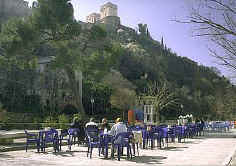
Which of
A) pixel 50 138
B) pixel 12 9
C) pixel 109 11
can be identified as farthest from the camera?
pixel 109 11

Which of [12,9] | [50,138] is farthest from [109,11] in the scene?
[50,138]

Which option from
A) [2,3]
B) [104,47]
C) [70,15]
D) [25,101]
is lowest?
[25,101]

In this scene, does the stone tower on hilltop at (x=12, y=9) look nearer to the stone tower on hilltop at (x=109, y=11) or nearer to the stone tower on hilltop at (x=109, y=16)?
the stone tower on hilltop at (x=109, y=16)

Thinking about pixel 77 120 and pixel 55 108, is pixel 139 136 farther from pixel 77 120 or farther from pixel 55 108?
pixel 55 108

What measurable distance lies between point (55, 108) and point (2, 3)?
127 feet

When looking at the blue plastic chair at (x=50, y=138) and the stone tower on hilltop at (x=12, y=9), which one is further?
the stone tower on hilltop at (x=12, y=9)

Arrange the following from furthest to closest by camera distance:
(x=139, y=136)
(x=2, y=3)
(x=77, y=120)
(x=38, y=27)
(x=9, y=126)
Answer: (x=2, y=3) → (x=9, y=126) → (x=38, y=27) → (x=77, y=120) → (x=139, y=136)

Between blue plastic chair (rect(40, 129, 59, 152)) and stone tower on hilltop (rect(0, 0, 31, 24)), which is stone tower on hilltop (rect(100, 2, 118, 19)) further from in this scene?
blue plastic chair (rect(40, 129, 59, 152))

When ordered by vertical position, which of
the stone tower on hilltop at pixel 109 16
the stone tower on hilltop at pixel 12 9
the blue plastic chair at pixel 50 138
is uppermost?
the stone tower on hilltop at pixel 109 16

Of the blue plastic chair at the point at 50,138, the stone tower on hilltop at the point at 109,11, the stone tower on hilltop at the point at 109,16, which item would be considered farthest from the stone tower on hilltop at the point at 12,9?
the stone tower on hilltop at the point at 109,11

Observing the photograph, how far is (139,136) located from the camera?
11.6 metres

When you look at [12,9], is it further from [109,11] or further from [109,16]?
[109,11]

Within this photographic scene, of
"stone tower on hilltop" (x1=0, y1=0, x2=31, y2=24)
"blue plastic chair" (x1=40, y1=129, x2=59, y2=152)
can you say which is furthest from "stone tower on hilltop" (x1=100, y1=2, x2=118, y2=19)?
"blue plastic chair" (x1=40, y1=129, x2=59, y2=152)

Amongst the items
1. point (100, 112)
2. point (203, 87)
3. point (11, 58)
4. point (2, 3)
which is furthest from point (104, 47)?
point (203, 87)
